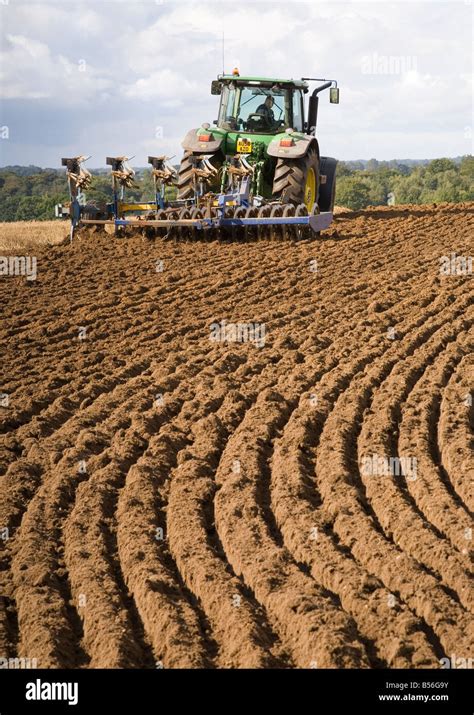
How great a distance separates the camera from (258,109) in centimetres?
1509

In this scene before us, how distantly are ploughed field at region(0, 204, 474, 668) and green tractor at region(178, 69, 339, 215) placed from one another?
11.7ft

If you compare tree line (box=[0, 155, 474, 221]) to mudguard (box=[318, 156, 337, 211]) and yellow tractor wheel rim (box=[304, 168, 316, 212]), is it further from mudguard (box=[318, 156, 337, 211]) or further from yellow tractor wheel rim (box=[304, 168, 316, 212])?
yellow tractor wheel rim (box=[304, 168, 316, 212])

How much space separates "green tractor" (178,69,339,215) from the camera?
14.2m

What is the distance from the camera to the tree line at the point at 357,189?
31681mm

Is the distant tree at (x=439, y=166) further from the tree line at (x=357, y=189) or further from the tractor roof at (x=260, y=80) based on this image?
the tractor roof at (x=260, y=80)

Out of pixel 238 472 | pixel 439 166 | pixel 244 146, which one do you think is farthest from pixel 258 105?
pixel 439 166

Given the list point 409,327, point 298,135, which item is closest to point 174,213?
point 298,135

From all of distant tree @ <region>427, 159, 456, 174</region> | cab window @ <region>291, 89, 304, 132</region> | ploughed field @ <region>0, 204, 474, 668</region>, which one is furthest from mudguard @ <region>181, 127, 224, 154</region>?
distant tree @ <region>427, 159, 456, 174</region>

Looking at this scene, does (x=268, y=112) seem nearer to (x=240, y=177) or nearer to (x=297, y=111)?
(x=297, y=111)

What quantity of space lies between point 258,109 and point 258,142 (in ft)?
2.23

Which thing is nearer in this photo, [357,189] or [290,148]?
[290,148]

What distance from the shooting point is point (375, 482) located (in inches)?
219
